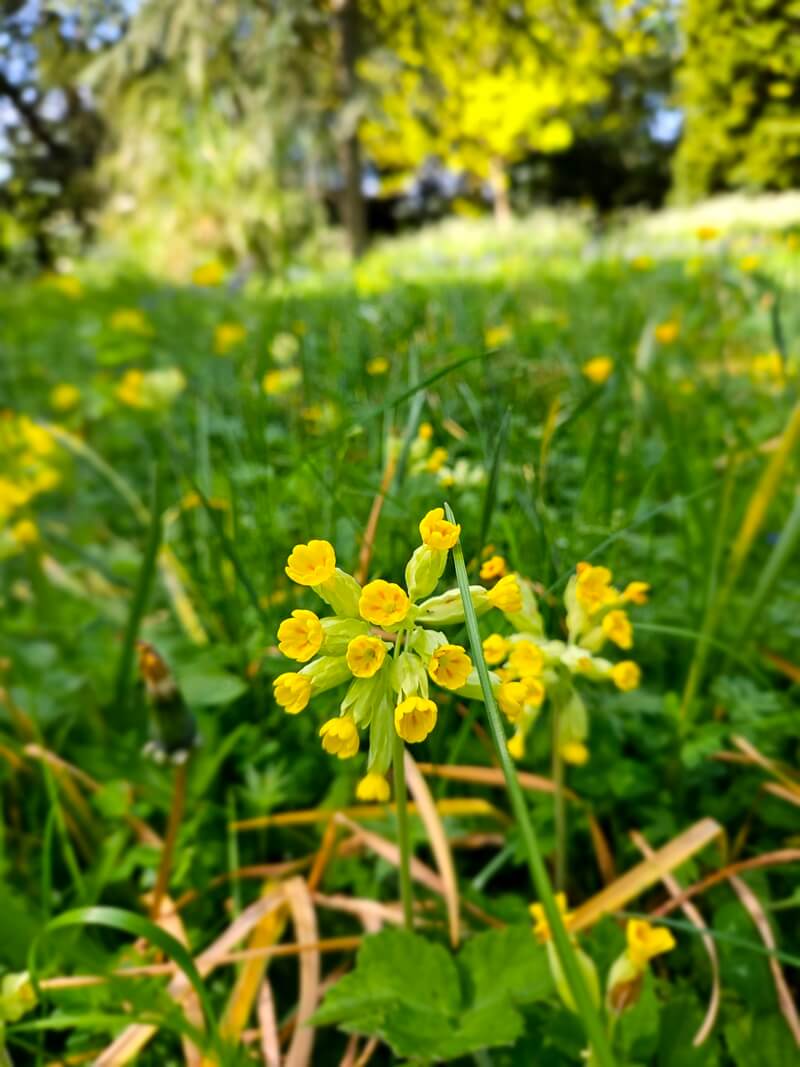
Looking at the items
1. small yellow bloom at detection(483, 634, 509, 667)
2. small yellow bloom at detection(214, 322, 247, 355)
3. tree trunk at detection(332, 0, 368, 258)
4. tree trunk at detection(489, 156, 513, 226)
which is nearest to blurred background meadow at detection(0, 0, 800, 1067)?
small yellow bloom at detection(483, 634, 509, 667)

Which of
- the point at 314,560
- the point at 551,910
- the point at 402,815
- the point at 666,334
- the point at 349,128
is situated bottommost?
the point at 666,334

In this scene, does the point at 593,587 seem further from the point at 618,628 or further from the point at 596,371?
the point at 596,371

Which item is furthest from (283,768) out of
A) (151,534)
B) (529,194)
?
(529,194)

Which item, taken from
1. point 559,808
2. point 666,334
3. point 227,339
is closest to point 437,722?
point 559,808

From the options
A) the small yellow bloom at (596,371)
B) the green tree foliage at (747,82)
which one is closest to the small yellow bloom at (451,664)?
the small yellow bloom at (596,371)

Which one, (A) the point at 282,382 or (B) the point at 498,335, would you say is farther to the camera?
(B) the point at 498,335

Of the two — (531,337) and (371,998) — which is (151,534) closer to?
(371,998)

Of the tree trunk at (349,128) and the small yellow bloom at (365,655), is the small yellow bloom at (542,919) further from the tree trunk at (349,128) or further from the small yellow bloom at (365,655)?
the tree trunk at (349,128)
